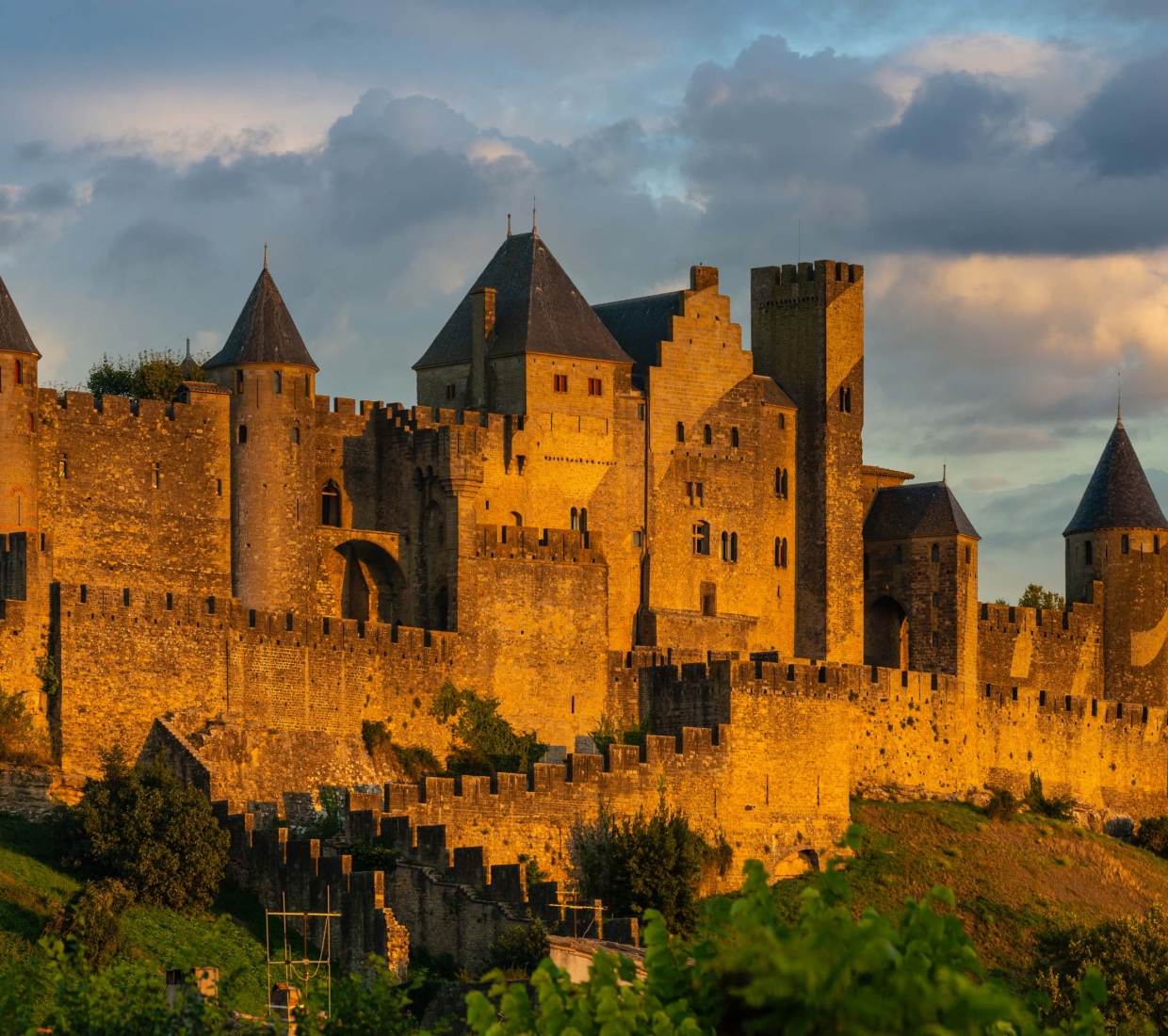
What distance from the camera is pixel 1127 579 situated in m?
80.0

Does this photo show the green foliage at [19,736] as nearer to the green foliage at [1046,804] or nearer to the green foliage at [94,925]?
the green foliage at [94,925]

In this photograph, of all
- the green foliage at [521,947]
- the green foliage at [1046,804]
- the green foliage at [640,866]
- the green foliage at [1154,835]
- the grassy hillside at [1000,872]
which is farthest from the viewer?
the green foliage at [1154,835]

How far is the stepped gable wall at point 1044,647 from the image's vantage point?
77438 mm

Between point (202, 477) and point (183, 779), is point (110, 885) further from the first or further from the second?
point (202, 477)

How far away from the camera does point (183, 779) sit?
53.7 m

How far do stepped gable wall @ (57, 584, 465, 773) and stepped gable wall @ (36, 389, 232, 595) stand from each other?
460 centimetres

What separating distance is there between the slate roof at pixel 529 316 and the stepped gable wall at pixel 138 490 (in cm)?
940

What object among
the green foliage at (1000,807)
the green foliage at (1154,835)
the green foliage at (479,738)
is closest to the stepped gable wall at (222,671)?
the green foliage at (479,738)

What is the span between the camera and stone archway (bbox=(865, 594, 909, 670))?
77688 mm

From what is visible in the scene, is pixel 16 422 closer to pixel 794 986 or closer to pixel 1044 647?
pixel 1044 647

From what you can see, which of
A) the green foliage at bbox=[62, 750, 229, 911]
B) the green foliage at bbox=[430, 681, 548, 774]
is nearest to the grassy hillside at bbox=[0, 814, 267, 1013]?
the green foliage at bbox=[62, 750, 229, 911]

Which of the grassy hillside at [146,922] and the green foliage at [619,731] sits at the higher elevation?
the green foliage at [619,731]

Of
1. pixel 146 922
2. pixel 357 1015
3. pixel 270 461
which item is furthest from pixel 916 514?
pixel 357 1015

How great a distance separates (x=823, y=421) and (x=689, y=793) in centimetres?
2277
